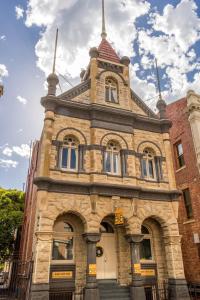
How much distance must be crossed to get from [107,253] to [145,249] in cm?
225

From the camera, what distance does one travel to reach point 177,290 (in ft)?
40.9

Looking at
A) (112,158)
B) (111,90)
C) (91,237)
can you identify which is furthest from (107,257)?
(111,90)

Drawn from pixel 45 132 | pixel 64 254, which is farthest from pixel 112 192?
pixel 45 132

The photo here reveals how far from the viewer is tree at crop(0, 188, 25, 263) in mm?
22000

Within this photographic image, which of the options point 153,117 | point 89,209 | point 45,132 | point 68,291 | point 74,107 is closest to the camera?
point 68,291

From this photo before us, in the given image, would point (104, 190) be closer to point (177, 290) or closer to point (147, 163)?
point (147, 163)

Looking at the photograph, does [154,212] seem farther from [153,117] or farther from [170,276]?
[153,117]

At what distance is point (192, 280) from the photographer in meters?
15.6

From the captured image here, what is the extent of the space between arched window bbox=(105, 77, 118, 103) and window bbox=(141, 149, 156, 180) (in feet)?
13.2

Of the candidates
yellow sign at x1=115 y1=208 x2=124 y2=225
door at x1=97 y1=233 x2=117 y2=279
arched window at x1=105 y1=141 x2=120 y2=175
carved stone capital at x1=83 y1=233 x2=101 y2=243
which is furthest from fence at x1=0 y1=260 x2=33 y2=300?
arched window at x1=105 y1=141 x2=120 y2=175

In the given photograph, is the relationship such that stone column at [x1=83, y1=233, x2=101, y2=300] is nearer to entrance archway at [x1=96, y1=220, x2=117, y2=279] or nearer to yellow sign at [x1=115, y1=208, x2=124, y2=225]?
yellow sign at [x1=115, y1=208, x2=124, y2=225]

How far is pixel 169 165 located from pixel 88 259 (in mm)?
7322

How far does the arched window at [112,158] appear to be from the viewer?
48.0 feet

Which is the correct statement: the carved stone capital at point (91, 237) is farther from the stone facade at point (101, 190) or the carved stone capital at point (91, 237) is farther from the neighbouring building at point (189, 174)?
the neighbouring building at point (189, 174)
